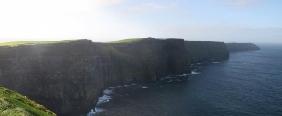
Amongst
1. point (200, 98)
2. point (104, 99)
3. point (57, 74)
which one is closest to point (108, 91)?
point (104, 99)

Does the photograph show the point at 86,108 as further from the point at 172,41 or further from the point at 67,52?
the point at 172,41

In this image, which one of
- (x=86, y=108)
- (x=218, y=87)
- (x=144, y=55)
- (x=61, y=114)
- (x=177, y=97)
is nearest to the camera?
(x=61, y=114)

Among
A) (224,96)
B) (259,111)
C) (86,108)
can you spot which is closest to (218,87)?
(224,96)

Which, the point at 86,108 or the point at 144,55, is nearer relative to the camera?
the point at 86,108

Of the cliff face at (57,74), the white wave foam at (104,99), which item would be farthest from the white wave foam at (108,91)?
the white wave foam at (104,99)

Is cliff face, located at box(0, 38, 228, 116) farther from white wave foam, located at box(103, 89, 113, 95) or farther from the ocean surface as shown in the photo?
the ocean surface

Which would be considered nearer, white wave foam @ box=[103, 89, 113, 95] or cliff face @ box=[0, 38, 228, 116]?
cliff face @ box=[0, 38, 228, 116]

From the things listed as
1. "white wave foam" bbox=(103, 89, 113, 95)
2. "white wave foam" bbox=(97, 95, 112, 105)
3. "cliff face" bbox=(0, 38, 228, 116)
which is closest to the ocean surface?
"white wave foam" bbox=(103, 89, 113, 95)

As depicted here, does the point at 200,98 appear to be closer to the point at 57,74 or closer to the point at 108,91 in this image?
the point at 108,91
